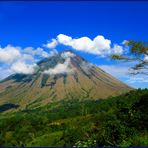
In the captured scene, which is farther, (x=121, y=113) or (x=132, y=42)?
(x=132, y=42)

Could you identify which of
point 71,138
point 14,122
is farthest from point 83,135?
point 14,122

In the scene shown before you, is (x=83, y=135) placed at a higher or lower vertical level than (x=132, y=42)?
lower

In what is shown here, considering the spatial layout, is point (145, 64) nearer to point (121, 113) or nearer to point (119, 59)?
point (119, 59)

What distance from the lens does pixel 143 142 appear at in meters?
15.7

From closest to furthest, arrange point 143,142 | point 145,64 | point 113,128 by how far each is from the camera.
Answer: point 143,142, point 113,128, point 145,64

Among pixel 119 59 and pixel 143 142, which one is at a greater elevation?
pixel 119 59

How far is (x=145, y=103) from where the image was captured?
24953mm

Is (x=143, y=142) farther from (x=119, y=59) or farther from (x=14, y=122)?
(x=14, y=122)

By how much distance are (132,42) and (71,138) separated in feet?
34.9

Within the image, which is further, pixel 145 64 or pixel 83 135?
pixel 145 64

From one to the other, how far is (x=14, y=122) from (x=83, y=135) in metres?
172

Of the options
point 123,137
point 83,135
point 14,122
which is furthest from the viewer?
point 14,122

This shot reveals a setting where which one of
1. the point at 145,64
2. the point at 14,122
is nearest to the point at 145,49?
the point at 145,64

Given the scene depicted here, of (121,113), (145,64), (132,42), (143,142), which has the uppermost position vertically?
(132,42)
